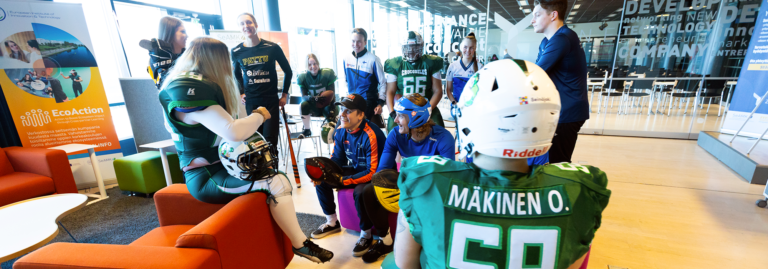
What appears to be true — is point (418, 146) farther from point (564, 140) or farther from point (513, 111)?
point (513, 111)

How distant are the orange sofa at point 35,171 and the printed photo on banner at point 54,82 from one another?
626mm

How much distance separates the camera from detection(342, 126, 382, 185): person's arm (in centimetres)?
207

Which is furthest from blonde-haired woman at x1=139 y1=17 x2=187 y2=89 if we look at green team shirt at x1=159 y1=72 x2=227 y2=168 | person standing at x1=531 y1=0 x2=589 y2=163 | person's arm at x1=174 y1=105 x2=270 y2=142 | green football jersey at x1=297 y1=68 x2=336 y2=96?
person standing at x1=531 y1=0 x2=589 y2=163

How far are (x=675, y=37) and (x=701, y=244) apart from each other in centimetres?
437

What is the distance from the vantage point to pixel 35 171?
9.25ft

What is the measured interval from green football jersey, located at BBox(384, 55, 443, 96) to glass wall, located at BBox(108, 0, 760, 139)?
86.0 inches

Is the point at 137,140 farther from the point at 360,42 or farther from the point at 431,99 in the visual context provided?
the point at 431,99

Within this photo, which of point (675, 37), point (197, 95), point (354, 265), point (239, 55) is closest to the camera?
point (197, 95)

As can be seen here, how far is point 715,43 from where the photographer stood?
4.71m

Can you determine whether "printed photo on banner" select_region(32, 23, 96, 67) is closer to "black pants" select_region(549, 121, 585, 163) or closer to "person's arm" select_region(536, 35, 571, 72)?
"person's arm" select_region(536, 35, 571, 72)

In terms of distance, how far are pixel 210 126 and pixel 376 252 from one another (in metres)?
1.23

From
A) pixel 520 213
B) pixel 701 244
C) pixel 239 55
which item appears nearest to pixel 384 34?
pixel 239 55

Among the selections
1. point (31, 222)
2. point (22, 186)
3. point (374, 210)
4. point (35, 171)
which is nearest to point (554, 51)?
point (374, 210)

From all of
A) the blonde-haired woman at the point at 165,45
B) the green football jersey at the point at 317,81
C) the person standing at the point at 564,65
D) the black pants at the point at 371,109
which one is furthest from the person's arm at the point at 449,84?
the blonde-haired woman at the point at 165,45
